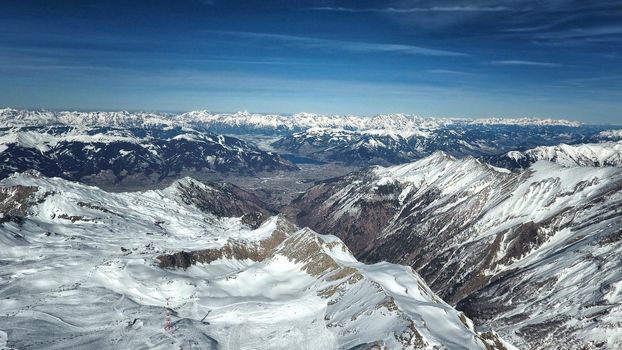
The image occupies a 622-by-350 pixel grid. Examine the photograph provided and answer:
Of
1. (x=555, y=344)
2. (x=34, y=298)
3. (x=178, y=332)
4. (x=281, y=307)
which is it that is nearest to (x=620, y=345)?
(x=555, y=344)

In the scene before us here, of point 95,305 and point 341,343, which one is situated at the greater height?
point 341,343

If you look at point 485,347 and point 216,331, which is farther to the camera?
point 216,331

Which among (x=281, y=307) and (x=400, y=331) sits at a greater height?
(x=400, y=331)

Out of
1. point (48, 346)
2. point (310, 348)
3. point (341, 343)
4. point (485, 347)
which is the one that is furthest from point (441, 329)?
point (48, 346)

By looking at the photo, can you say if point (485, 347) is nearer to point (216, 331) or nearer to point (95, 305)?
point (216, 331)

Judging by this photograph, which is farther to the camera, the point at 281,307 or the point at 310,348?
the point at 281,307

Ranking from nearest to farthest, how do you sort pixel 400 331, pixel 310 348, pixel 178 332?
pixel 400 331 → pixel 310 348 → pixel 178 332

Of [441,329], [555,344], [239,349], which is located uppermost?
[441,329]

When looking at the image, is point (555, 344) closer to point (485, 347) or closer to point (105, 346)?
point (485, 347)

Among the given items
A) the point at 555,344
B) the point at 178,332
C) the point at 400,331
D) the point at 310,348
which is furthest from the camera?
the point at 555,344
